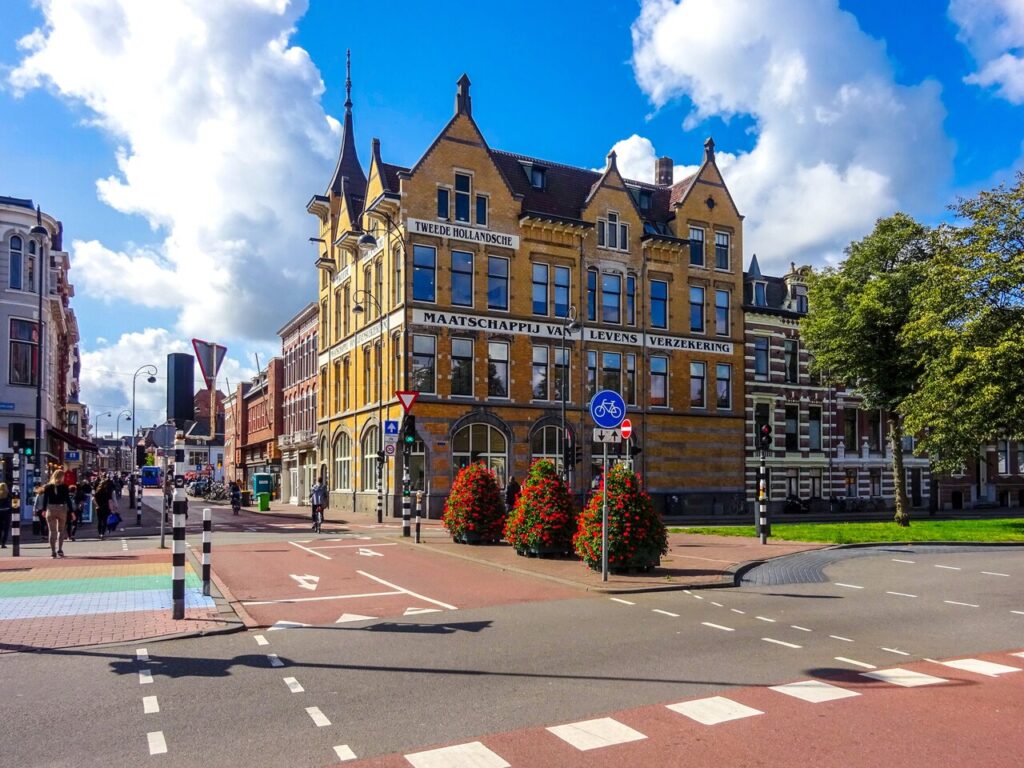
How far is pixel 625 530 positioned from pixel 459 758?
9.23 m

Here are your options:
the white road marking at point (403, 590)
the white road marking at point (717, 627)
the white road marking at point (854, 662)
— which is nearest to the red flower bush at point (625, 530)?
the white road marking at point (403, 590)

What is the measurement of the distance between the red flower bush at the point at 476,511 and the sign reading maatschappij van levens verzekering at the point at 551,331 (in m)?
15.3

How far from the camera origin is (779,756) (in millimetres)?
5273

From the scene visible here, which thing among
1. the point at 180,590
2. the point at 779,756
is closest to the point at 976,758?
the point at 779,756

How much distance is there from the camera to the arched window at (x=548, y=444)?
121 feet

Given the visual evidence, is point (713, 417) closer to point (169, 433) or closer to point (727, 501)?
point (727, 501)

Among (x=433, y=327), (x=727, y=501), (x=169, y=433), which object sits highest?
(x=433, y=327)

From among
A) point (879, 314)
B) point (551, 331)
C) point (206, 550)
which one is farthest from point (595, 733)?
point (551, 331)

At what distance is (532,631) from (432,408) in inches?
1002

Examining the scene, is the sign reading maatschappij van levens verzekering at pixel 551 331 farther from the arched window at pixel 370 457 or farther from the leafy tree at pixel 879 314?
the leafy tree at pixel 879 314

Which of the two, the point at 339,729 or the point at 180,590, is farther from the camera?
the point at 180,590

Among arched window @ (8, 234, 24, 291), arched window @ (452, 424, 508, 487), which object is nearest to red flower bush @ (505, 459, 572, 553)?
arched window @ (452, 424, 508, 487)

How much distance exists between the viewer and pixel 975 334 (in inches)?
1008

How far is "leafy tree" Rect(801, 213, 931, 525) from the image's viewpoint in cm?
2922
